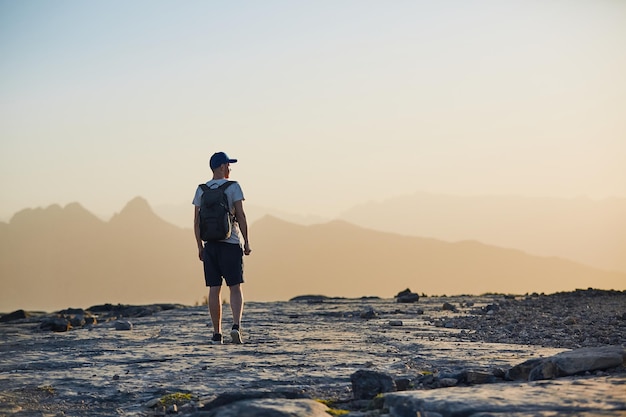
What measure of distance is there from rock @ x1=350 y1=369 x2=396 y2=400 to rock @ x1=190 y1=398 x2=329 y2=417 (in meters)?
0.76

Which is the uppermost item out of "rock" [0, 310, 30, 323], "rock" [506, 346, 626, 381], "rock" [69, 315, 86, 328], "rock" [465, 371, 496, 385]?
"rock" [0, 310, 30, 323]

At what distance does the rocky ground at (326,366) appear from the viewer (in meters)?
5.45

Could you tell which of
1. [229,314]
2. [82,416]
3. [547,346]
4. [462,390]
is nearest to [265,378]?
A: [82,416]

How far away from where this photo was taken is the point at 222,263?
34.0ft

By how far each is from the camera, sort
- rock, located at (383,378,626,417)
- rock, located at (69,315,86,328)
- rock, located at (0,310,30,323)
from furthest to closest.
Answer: rock, located at (0,310,30,323)
rock, located at (69,315,86,328)
rock, located at (383,378,626,417)

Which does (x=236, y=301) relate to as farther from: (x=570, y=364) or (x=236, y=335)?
(x=570, y=364)

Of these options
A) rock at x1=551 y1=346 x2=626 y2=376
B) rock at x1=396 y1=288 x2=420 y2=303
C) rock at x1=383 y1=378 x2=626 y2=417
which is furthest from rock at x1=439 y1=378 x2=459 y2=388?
rock at x1=396 y1=288 x2=420 y2=303

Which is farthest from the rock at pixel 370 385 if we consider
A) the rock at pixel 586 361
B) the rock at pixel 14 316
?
the rock at pixel 14 316

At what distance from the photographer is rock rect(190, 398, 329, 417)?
200 inches

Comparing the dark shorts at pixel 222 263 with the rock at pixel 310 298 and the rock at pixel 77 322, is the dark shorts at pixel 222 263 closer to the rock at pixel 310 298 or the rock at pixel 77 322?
the rock at pixel 77 322

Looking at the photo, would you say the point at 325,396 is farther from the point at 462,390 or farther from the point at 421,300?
the point at 421,300

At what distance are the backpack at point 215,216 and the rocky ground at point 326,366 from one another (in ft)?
4.46

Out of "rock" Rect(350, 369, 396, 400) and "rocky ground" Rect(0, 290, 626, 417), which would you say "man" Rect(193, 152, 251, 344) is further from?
"rock" Rect(350, 369, 396, 400)

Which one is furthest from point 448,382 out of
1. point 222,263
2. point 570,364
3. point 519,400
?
point 222,263
